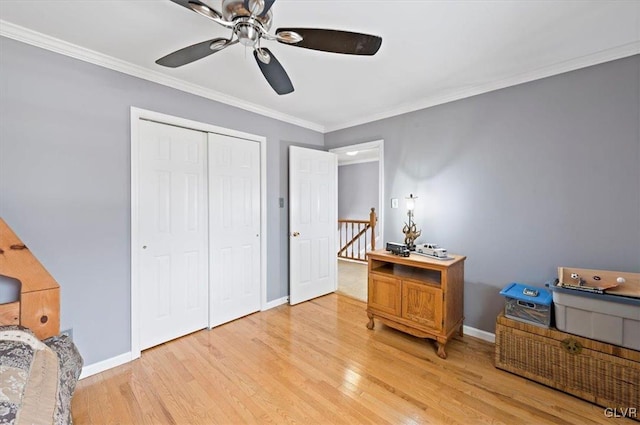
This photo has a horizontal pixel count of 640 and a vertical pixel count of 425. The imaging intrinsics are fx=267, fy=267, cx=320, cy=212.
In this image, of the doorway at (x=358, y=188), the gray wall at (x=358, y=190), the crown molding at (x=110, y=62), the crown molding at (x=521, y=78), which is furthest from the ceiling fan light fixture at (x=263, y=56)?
the gray wall at (x=358, y=190)

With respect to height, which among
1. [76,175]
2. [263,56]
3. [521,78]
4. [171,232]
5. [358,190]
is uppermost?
[521,78]

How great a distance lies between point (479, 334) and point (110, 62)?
3.99 metres

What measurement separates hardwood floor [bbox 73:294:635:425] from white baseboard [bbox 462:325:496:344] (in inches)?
6.3

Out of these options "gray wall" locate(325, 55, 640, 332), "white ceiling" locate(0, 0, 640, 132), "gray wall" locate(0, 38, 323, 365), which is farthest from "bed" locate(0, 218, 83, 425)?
"gray wall" locate(325, 55, 640, 332)

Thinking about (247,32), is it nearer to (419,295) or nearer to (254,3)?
(254,3)

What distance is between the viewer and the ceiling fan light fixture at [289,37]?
1278mm

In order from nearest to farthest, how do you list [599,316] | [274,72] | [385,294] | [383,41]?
[274,72], [599,316], [383,41], [385,294]

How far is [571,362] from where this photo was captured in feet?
5.94

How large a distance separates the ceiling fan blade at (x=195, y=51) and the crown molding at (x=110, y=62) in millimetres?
854

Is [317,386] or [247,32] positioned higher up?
[247,32]

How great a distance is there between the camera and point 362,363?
218cm

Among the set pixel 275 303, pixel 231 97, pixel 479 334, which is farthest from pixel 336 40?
pixel 275 303

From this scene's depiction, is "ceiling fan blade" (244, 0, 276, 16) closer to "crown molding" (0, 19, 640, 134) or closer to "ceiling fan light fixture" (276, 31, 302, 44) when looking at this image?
"ceiling fan light fixture" (276, 31, 302, 44)

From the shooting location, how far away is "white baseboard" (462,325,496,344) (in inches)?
98.7
